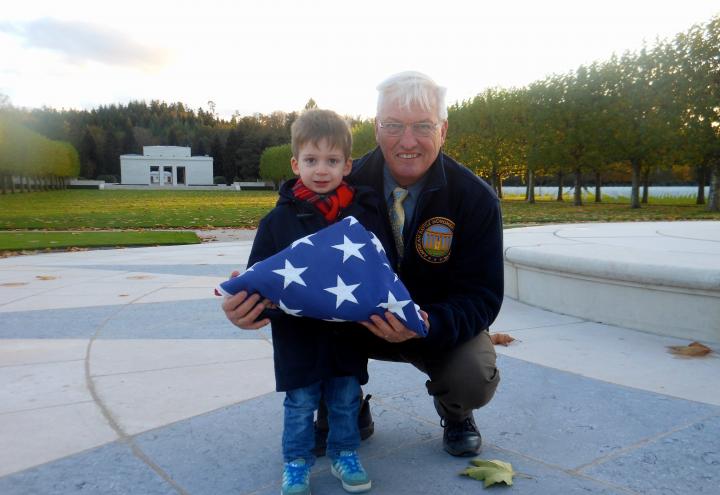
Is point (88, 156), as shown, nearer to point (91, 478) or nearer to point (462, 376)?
point (91, 478)

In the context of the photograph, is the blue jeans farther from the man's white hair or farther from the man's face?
the man's white hair

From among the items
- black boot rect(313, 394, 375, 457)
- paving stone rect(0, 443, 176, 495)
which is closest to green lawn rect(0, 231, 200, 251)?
paving stone rect(0, 443, 176, 495)

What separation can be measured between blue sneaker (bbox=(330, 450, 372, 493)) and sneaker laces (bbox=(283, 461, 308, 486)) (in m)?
0.15

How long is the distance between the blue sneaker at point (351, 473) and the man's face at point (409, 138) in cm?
116

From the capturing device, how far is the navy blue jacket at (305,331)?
2.19 m

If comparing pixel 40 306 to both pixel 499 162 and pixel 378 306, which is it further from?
pixel 499 162

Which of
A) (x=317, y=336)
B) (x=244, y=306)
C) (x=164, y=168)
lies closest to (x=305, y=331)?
(x=317, y=336)

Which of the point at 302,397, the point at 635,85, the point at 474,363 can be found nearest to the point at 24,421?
the point at 302,397

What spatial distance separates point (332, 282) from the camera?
204cm

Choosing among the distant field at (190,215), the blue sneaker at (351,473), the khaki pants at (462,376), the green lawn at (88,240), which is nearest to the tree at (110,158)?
the distant field at (190,215)

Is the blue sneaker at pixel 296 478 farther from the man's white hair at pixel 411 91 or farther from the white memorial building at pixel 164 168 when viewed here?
the white memorial building at pixel 164 168

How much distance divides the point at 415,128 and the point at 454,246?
1.71 feet

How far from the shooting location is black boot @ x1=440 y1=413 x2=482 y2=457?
2.44m

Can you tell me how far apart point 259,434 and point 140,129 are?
131612 millimetres
